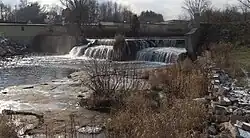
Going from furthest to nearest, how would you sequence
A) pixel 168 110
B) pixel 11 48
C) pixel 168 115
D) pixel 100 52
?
pixel 11 48 → pixel 100 52 → pixel 168 110 → pixel 168 115

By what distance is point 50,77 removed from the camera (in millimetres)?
21875

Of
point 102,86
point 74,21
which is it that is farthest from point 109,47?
point 102,86

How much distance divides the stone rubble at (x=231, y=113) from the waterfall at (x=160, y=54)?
17.7m

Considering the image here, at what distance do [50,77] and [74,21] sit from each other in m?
29.2

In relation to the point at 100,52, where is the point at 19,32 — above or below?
above

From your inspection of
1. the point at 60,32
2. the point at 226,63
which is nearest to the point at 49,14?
the point at 60,32

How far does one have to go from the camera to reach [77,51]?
123 ft

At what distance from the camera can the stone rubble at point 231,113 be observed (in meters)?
6.19

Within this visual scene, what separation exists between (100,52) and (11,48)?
39.1ft

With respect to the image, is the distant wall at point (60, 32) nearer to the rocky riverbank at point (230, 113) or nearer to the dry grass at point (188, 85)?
the dry grass at point (188, 85)

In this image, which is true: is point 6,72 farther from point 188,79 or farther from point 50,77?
point 188,79

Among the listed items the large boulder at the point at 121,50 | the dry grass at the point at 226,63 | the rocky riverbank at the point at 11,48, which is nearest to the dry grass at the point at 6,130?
the dry grass at the point at 226,63

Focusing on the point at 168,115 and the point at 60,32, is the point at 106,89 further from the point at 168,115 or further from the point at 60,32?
the point at 60,32

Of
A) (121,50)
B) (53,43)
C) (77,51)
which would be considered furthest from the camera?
(53,43)
